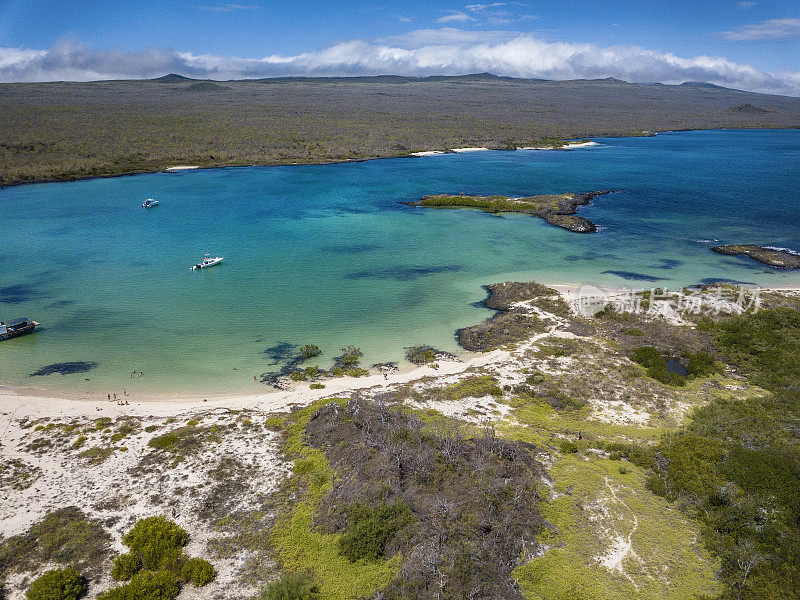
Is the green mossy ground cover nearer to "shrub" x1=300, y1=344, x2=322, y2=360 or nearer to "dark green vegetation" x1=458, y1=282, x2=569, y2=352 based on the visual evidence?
"dark green vegetation" x1=458, y1=282, x2=569, y2=352

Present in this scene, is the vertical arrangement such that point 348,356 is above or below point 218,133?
below

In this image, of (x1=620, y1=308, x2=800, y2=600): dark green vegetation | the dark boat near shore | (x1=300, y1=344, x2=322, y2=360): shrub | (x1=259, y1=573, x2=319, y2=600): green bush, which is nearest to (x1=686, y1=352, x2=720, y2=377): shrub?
(x1=620, y1=308, x2=800, y2=600): dark green vegetation

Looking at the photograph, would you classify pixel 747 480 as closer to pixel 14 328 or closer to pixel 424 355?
pixel 424 355

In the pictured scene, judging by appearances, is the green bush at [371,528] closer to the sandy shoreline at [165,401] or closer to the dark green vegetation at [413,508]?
the dark green vegetation at [413,508]

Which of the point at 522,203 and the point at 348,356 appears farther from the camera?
the point at 522,203

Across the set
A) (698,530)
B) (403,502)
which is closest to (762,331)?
(698,530)

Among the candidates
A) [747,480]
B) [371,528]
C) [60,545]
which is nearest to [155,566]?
[60,545]
